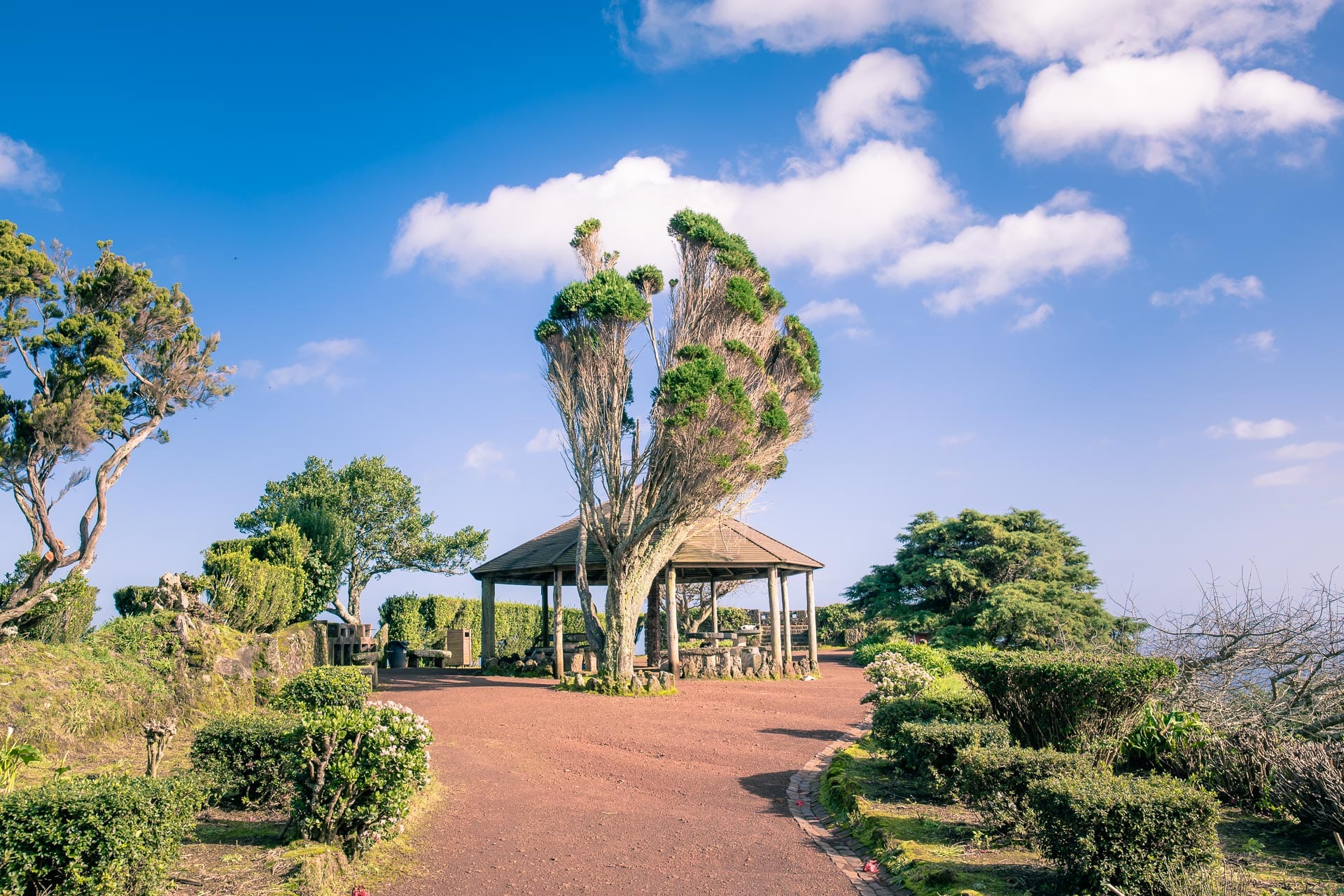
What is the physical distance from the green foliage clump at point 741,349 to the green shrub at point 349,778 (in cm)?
1283

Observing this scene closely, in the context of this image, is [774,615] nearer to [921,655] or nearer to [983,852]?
[921,655]

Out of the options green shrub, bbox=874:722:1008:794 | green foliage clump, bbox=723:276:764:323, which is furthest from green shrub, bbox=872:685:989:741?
green foliage clump, bbox=723:276:764:323

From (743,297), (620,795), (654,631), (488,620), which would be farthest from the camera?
(654,631)

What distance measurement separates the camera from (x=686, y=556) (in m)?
21.8

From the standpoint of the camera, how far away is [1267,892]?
16.8ft

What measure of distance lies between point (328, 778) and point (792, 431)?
1544 centimetres

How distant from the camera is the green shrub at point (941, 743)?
7.88m

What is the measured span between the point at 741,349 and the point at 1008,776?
12520 millimetres

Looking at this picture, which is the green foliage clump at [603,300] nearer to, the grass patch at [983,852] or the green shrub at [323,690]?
the green shrub at [323,690]

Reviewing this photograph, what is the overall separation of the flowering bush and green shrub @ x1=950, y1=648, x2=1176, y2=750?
3.07m

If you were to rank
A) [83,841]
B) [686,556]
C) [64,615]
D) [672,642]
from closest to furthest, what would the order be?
[83,841] → [64,615] → [672,642] → [686,556]

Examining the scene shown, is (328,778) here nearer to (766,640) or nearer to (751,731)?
(751,731)

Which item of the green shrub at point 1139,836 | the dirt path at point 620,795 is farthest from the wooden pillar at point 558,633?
the green shrub at point 1139,836

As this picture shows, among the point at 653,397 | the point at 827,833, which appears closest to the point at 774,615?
the point at 653,397
